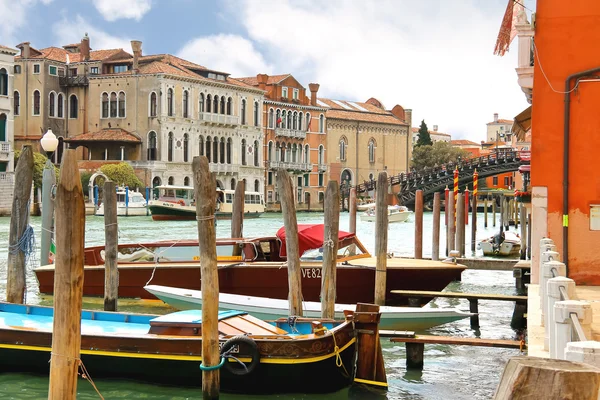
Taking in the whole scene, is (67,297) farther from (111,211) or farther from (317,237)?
(317,237)

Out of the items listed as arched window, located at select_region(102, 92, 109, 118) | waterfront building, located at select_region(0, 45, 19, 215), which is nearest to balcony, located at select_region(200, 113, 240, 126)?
arched window, located at select_region(102, 92, 109, 118)

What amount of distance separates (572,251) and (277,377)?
Answer: 411 centimetres

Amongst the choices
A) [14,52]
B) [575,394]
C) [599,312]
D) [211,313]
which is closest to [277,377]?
[211,313]

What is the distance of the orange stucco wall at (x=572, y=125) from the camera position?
10.2 meters

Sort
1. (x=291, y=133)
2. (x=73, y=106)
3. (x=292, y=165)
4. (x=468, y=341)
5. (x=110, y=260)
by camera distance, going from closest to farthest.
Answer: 1. (x=468, y=341)
2. (x=110, y=260)
3. (x=73, y=106)
4. (x=291, y=133)
5. (x=292, y=165)

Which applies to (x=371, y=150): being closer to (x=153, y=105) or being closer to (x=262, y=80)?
(x=262, y=80)

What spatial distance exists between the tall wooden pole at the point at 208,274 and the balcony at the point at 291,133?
5093 centimetres

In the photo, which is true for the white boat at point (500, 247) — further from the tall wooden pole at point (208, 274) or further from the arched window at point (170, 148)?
the arched window at point (170, 148)

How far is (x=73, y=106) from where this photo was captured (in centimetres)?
4984

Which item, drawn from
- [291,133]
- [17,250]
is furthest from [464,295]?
[291,133]

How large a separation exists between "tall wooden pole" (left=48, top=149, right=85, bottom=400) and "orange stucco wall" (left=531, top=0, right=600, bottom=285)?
631 centimetres

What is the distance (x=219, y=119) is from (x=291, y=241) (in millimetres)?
43093

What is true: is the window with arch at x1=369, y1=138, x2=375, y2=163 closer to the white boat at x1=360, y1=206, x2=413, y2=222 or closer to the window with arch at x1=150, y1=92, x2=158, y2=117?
the white boat at x1=360, y1=206, x2=413, y2=222

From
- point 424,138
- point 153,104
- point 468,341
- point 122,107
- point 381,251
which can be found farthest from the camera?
point 424,138
